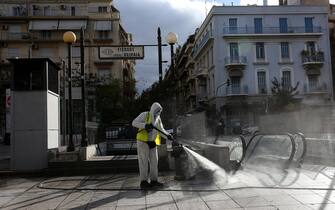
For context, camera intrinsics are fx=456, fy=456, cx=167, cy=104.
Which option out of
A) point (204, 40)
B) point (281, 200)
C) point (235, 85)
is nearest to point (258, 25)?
point (235, 85)

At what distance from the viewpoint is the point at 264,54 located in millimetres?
59125

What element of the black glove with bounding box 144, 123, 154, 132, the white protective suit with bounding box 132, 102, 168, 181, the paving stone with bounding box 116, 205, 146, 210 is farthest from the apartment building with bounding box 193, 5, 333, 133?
the paving stone with bounding box 116, 205, 146, 210

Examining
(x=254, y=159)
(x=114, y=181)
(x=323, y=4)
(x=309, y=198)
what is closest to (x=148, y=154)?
(x=114, y=181)

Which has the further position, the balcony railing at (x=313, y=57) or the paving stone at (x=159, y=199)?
the balcony railing at (x=313, y=57)

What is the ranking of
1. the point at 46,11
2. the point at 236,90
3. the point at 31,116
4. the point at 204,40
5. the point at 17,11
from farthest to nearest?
the point at 204,40 < the point at 46,11 < the point at 17,11 < the point at 236,90 < the point at 31,116

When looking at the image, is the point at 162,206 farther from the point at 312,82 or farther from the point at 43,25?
the point at 43,25

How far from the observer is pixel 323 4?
6359cm

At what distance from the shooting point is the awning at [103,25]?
2363 inches

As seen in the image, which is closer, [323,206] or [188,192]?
A: [323,206]

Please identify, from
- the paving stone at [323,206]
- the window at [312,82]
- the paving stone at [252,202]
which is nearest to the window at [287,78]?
the window at [312,82]

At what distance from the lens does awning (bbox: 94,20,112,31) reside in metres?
60.0

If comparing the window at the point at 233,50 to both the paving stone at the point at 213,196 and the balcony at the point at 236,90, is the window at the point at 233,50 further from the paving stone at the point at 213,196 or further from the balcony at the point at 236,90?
the paving stone at the point at 213,196

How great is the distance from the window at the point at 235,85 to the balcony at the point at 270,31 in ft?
18.6

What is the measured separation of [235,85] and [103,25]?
19.0 meters
